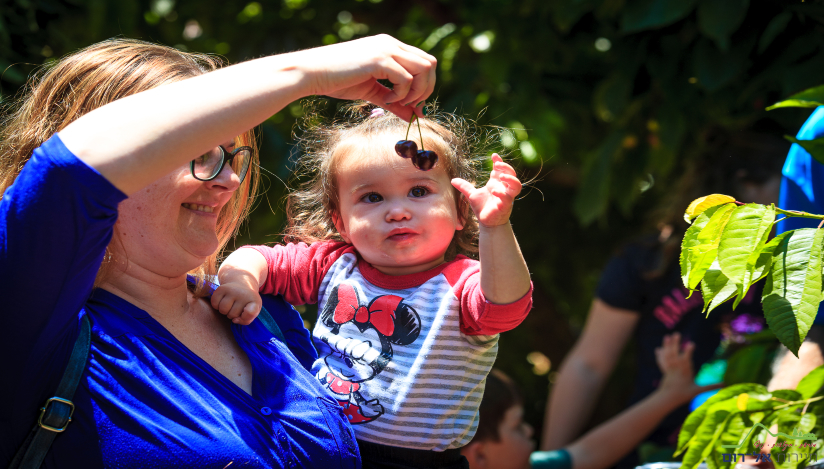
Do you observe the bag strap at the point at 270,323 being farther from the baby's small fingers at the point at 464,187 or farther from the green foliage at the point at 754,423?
the green foliage at the point at 754,423

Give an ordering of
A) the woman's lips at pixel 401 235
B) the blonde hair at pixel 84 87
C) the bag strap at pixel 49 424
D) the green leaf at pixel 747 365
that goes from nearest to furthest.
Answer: the bag strap at pixel 49 424 → the blonde hair at pixel 84 87 → the woman's lips at pixel 401 235 → the green leaf at pixel 747 365

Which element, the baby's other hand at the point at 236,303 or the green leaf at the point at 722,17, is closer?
the baby's other hand at the point at 236,303

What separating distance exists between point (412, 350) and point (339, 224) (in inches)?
15.2

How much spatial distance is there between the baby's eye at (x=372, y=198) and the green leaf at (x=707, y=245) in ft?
2.06

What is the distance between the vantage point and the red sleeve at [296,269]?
1534mm

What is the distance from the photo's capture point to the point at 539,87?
314 centimetres

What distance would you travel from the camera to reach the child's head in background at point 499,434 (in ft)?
6.97

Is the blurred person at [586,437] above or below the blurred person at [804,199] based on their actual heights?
below

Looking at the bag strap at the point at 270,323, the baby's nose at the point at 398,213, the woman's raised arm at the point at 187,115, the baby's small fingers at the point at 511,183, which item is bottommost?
the bag strap at the point at 270,323

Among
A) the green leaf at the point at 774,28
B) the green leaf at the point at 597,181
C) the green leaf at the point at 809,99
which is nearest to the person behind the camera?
the green leaf at the point at 809,99

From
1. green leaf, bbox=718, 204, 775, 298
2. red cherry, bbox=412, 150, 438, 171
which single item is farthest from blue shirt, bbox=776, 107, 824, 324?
red cherry, bbox=412, 150, 438, 171

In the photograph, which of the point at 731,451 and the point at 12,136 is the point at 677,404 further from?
the point at 12,136

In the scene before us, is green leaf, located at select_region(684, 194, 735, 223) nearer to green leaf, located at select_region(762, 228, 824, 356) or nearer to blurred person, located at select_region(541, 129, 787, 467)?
green leaf, located at select_region(762, 228, 824, 356)

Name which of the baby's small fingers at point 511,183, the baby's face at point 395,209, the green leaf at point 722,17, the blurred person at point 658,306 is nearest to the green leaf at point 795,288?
the baby's small fingers at point 511,183
